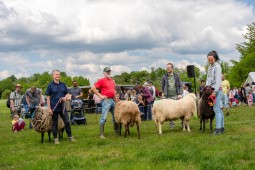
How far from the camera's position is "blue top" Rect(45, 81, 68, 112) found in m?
9.84

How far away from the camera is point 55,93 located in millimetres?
9930

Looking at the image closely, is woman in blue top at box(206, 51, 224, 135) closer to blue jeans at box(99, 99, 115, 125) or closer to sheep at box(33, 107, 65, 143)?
blue jeans at box(99, 99, 115, 125)

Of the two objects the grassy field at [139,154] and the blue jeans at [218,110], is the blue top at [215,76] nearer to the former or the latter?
the blue jeans at [218,110]

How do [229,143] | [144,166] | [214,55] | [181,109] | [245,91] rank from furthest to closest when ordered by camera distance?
[245,91] → [181,109] → [214,55] → [229,143] → [144,166]

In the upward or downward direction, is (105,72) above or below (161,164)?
above

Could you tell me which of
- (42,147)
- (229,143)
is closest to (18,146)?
(42,147)

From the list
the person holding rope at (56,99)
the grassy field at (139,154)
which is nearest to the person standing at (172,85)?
the grassy field at (139,154)

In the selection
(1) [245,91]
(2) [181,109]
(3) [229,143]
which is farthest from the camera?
(1) [245,91]

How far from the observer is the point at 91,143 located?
9461 mm

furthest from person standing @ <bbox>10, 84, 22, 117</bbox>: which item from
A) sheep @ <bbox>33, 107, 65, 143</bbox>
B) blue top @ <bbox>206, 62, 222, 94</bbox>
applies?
blue top @ <bbox>206, 62, 222, 94</bbox>

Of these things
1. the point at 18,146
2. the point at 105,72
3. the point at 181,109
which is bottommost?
the point at 18,146

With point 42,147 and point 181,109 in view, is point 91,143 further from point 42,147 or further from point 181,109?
point 181,109

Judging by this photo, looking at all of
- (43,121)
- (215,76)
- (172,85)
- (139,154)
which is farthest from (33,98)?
(139,154)

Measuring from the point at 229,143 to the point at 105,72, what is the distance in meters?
4.28
